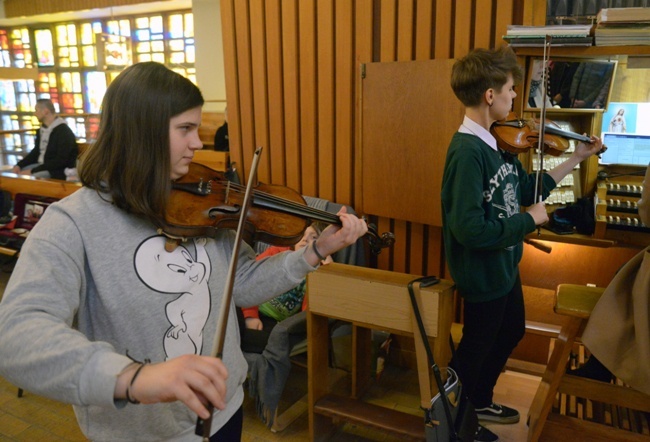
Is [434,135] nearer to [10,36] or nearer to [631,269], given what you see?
[631,269]

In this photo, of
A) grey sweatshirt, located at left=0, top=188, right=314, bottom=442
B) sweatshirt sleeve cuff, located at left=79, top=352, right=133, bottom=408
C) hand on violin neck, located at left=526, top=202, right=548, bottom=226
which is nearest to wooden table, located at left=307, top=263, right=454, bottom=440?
hand on violin neck, located at left=526, top=202, right=548, bottom=226

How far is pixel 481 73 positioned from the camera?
2.04 metres

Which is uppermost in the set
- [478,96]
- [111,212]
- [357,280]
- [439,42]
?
[439,42]

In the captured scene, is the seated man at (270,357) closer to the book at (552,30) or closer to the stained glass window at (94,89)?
the book at (552,30)

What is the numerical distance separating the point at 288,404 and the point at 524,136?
75.6 inches

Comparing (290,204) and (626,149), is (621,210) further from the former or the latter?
(290,204)

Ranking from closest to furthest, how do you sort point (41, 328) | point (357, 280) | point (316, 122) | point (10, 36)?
point (41, 328), point (357, 280), point (316, 122), point (10, 36)

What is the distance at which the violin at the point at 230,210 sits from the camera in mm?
1241

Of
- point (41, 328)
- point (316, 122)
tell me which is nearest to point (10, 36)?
point (316, 122)

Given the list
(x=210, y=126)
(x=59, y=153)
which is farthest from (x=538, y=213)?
(x=59, y=153)

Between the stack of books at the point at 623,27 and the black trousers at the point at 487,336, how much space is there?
3.78 feet

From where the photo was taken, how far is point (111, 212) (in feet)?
3.61

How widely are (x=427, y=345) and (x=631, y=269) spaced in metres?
0.82

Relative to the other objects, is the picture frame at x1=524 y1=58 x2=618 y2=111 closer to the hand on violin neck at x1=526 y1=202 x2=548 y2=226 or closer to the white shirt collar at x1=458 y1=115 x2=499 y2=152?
the white shirt collar at x1=458 y1=115 x2=499 y2=152
